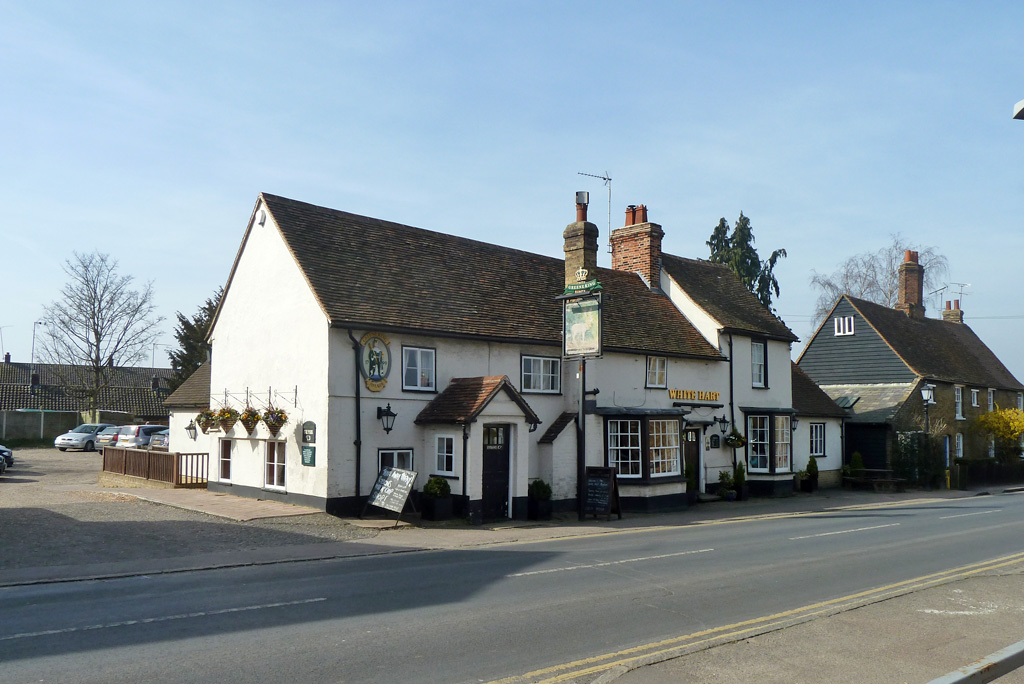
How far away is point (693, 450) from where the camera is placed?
92.7 feet

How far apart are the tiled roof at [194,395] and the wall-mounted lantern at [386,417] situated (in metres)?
8.73

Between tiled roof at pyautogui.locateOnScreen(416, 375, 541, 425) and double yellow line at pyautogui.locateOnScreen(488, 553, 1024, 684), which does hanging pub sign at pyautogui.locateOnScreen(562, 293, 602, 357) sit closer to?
tiled roof at pyautogui.locateOnScreen(416, 375, 541, 425)

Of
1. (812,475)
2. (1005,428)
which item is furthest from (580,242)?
(1005,428)

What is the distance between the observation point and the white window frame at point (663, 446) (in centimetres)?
2491

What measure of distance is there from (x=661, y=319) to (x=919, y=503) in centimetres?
1141

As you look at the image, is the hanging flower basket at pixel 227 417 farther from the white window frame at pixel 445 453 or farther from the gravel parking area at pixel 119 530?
the white window frame at pixel 445 453

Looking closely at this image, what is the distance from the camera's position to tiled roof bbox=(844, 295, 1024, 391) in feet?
136

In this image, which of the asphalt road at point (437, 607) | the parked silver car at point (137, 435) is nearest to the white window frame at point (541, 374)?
the asphalt road at point (437, 607)

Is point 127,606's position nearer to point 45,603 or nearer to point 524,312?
point 45,603

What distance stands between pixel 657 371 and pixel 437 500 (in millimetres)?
9871

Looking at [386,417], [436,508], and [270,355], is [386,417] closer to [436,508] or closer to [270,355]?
[436,508]

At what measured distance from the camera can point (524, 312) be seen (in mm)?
24812

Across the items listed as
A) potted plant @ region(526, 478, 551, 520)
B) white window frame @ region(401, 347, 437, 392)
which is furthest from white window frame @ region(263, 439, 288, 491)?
potted plant @ region(526, 478, 551, 520)

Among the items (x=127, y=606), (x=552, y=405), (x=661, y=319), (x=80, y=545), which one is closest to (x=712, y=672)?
(x=127, y=606)
